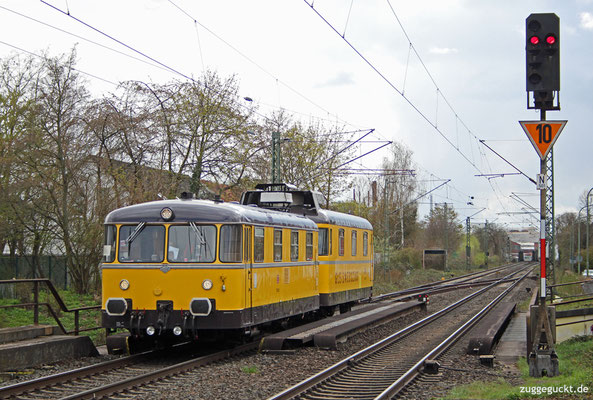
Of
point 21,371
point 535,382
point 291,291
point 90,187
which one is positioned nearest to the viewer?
point 535,382

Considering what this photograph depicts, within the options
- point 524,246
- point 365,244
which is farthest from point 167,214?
point 524,246

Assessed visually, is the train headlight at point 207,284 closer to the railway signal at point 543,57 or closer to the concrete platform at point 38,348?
the concrete platform at point 38,348

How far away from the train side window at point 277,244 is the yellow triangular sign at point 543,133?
19.4 feet

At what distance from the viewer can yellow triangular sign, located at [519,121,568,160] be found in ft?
35.8

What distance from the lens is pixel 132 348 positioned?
44.1ft

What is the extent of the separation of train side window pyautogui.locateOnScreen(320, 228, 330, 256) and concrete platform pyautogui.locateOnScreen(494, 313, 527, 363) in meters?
5.00

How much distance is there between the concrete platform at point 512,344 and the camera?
13.9 meters

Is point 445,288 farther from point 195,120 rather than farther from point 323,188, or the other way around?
point 195,120

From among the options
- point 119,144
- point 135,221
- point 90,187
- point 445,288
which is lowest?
point 445,288

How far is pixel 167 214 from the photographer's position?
511 inches

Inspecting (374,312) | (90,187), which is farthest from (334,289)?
(90,187)

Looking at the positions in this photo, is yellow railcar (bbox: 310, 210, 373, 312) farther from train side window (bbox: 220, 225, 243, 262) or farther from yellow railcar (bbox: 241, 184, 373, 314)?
train side window (bbox: 220, 225, 243, 262)

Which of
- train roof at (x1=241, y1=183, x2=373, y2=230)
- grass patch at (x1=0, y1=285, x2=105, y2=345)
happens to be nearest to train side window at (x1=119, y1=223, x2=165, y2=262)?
train roof at (x1=241, y1=183, x2=373, y2=230)

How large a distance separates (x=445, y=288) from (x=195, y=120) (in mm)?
17250
